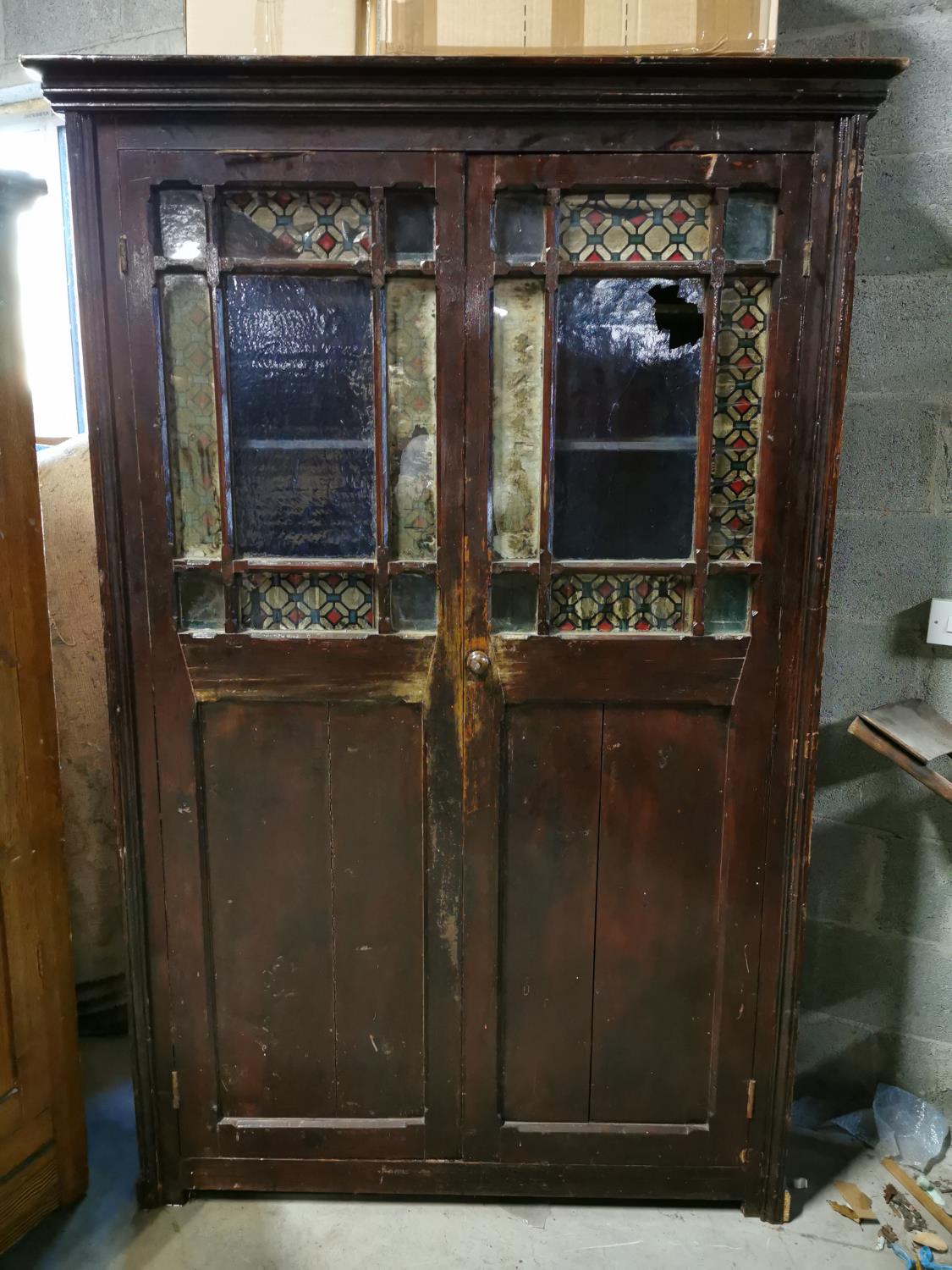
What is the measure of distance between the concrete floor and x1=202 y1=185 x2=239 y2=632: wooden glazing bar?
3.87 feet

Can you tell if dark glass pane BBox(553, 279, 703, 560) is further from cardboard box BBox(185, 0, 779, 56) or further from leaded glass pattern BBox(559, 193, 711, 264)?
cardboard box BBox(185, 0, 779, 56)

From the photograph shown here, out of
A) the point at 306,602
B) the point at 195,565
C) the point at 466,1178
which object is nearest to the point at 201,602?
the point at 195,565

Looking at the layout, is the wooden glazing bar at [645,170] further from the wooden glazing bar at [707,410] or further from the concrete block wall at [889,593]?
the concrete block wall at [889,593]

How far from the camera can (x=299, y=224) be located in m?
1.43

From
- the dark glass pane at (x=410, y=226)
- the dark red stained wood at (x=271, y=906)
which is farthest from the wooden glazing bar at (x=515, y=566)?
the dark glass pane at (x=410, y=226)

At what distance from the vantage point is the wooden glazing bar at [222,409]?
1.41 meters

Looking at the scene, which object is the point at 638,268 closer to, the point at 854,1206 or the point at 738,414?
the point at 738,414

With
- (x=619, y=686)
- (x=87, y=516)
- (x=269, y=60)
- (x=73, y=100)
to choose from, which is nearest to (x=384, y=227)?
(x=269, y=60)

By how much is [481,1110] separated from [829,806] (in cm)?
100

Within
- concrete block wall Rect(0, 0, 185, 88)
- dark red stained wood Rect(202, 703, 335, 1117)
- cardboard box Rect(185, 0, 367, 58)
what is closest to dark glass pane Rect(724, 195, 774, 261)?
cardboard box Rect(185, 0, 367, 58)

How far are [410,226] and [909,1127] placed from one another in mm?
2097

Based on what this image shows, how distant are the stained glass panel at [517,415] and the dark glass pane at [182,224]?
500 millimetres

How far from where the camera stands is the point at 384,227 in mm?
1417

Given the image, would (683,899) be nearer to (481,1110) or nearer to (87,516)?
(481,1110)
